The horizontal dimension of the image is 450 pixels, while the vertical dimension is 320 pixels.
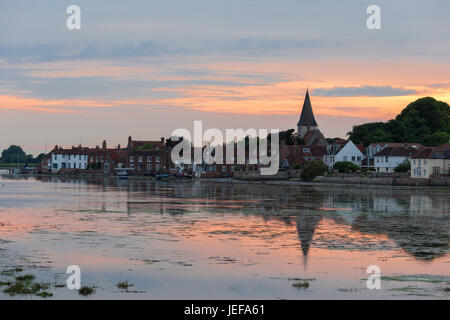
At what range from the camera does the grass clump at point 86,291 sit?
20.8 metres

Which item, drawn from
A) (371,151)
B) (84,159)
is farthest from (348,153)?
(84,159)

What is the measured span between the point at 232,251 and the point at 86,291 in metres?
10.6

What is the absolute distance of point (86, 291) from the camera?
21031 mm

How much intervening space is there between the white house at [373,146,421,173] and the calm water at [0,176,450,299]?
252 feet

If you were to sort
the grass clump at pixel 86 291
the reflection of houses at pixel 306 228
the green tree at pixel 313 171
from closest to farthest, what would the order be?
1. the grass clump at pixel 86 291
2. the reflection of houses at pixel 306 228
3. the green tree at pixel 313 171

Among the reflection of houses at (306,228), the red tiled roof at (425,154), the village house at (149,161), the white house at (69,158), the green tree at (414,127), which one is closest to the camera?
the reflection of houses at (306,228)

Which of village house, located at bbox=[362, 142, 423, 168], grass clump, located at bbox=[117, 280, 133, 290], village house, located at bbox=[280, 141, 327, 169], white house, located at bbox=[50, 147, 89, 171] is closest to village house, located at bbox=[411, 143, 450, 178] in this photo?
village house, located at bbox=[362, 142, 423, 168]

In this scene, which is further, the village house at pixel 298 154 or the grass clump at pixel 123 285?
the village house at pixel 298 154

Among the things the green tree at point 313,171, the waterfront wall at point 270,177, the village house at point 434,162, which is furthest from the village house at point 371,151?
the village house at point 434,162

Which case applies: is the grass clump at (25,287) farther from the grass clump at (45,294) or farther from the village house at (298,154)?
the village house at (298,154)

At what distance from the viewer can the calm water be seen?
22205 mm

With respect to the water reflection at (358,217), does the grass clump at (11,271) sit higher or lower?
lower

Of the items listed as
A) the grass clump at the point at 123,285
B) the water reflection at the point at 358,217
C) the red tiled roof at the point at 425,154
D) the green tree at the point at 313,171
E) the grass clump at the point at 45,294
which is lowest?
the grass clump at the point at 123,285

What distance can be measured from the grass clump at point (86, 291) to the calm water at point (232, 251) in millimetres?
325
